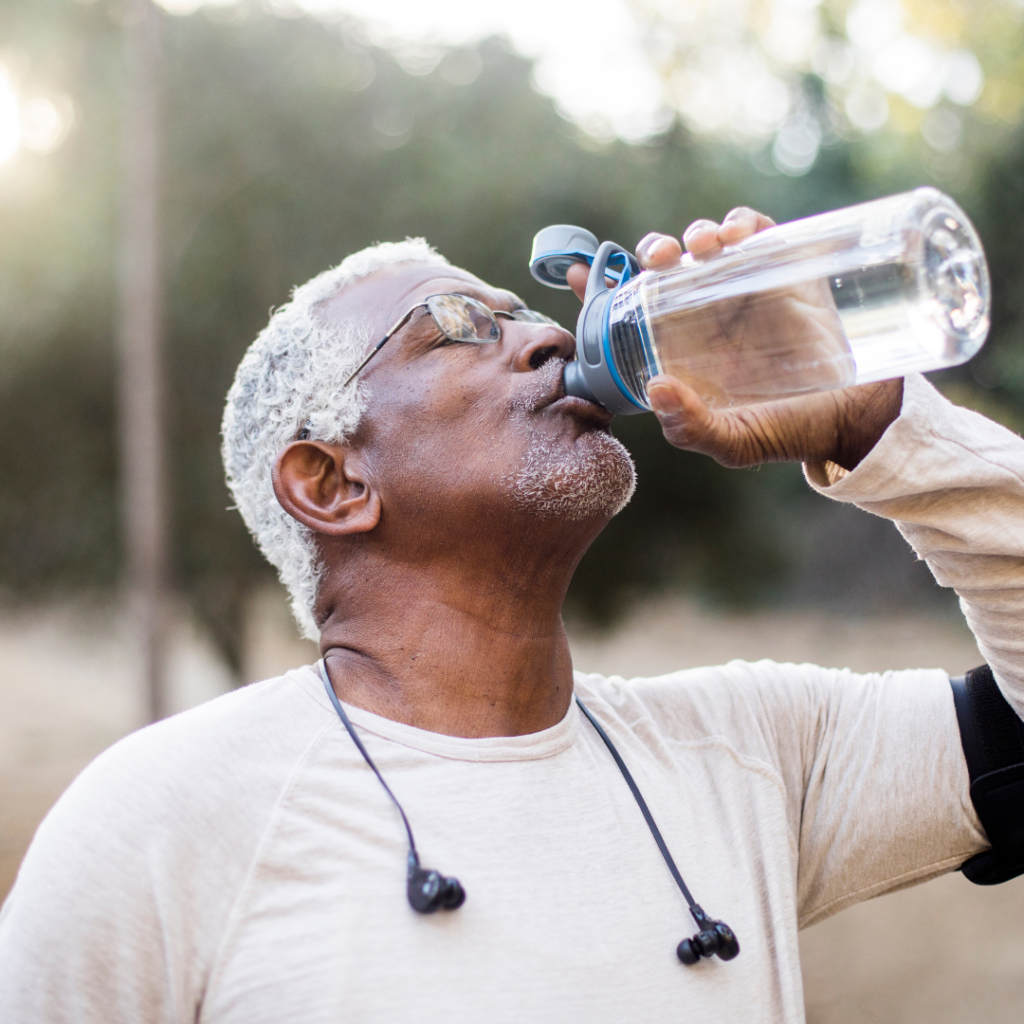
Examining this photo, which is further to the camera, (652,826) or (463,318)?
(463,318)

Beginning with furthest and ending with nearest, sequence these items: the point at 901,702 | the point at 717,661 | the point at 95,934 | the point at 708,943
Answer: the point at 717,661 → the point at 901,702 → the point at 708,943 → the point at 95,934

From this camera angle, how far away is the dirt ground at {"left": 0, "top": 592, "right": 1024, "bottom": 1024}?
5562mm

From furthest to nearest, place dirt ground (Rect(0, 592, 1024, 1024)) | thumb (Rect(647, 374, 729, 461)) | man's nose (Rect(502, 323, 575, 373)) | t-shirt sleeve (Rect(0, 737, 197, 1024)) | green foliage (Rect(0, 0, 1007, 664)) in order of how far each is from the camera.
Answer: green foliage (Rect(0, 0, 1007, 664)) < dirt ground (Rect(0, 592, 1024, 1024)) < man's nose (Rect(502, 323, 575, 373)) < thumb (Rect(647, 374, 729, 461)) < t-shirt sleeve (Rect(0, 737, 197, 1024))

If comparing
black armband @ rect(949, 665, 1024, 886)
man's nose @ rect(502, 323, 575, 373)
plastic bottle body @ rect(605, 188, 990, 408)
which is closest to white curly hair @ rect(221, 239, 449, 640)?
man's nose @ rect(502, 323, 575, 373)

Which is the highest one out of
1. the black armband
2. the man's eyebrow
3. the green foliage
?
the green foliage

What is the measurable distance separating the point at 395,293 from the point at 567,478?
55 cm

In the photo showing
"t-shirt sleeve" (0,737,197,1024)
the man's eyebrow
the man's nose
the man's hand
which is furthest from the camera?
the man's eyebrow

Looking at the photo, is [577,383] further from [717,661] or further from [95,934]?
[717,661]

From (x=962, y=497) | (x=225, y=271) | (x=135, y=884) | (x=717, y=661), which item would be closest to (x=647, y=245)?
(x=962, y=497)

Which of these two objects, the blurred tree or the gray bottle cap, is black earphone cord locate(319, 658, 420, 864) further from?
the blurred tree

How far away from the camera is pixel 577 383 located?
1609 mm

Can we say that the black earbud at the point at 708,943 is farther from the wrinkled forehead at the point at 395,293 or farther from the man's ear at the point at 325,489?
the wrinkled forehead at the point at 395,293

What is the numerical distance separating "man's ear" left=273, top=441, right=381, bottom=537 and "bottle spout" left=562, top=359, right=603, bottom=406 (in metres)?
0.39

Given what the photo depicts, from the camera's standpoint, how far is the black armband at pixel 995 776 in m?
1.57
